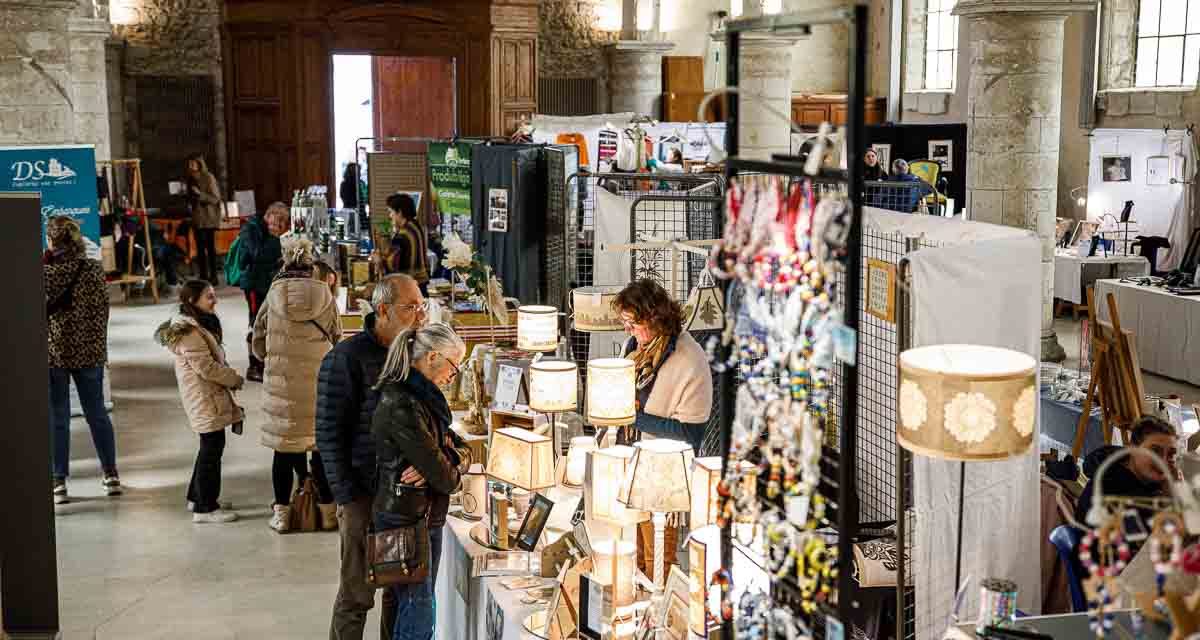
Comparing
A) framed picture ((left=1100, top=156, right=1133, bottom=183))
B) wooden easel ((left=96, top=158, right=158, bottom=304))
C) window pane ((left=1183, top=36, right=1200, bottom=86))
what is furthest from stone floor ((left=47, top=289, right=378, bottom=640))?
window pane ((left=1183, top=36, right=1200, bottom=86))

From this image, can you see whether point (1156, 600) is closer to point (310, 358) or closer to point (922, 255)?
point (922, 255)

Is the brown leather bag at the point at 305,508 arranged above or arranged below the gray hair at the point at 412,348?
below

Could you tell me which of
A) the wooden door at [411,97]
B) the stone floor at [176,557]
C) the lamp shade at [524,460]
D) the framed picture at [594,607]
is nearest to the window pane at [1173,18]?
the wooden door at [411,97]

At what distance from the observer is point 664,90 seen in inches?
728

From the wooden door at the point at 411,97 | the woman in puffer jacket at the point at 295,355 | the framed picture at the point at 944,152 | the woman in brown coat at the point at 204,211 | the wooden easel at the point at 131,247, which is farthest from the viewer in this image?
the wooden door at the point at 411,97

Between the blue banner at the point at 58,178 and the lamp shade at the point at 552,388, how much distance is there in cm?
506

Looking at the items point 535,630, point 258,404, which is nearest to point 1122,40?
point 258,404

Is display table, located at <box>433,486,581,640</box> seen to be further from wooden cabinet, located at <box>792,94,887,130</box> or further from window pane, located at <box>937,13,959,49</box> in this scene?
wooden cabinet, located at <box>792,94,887,130</box>

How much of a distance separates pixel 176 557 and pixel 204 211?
928 cm

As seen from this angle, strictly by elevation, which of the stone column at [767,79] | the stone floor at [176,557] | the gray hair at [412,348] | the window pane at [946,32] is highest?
the window pane at [946,32]

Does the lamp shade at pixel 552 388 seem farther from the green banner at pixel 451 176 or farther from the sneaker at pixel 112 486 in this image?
the green banner at pixel 451 176

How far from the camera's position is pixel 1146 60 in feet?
44.2

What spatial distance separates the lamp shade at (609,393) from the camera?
4.34 meters

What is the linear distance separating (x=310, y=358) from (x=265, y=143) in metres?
10.5
